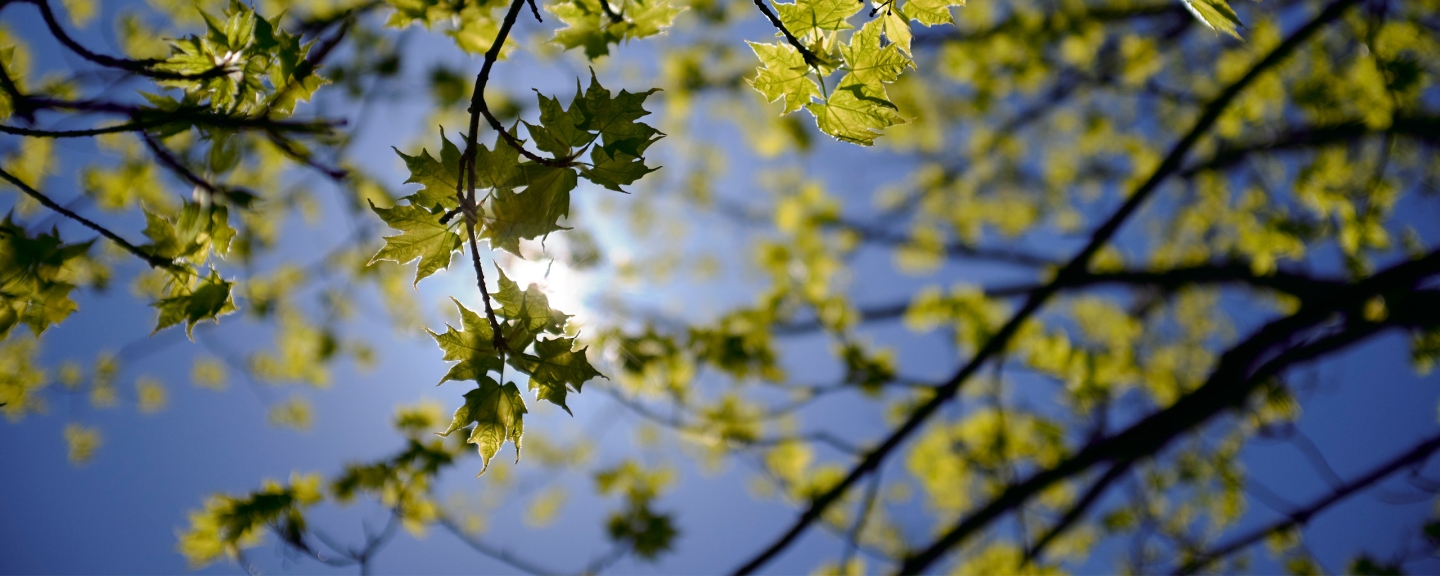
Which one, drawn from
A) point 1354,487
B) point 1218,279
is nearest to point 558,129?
point 1354,487

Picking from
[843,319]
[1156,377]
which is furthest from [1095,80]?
[843,319]

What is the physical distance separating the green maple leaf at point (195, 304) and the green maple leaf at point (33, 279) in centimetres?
23

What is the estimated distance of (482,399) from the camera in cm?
124

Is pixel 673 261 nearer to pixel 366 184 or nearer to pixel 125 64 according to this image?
pixel 366 184

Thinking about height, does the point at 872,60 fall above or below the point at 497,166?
above

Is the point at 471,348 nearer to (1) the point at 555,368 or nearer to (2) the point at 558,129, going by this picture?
(1) the point at 555,368

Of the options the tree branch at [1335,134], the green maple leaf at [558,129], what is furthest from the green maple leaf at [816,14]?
the tree branch at [1335,134]

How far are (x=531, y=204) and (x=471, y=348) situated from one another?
13.2 inches

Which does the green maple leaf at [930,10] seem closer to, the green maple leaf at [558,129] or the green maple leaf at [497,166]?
the green maple leaf at [558,129]

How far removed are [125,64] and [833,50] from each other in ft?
5.27

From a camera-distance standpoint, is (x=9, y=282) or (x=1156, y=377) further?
(x=1156, y=377)

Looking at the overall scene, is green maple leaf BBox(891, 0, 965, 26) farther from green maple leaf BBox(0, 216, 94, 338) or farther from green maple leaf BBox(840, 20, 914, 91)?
green maple leaf BBox(0, 216, 94, 338)

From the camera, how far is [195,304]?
146 centimetres

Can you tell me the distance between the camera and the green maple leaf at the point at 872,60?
120 centimetres
